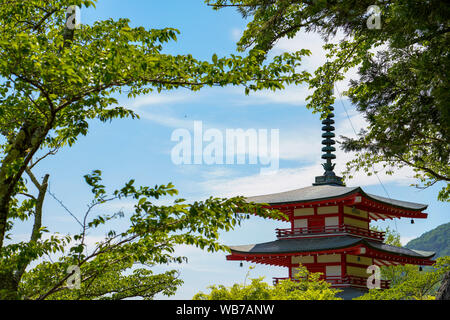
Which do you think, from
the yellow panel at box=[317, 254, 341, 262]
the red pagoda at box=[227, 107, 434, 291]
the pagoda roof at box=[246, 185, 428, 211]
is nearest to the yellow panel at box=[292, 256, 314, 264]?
the red pagoda at box=[227, 107, 434, 291]

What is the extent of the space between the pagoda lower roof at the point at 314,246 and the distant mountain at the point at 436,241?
96.1 m

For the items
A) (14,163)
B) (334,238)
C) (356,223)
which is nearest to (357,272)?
(334,238)

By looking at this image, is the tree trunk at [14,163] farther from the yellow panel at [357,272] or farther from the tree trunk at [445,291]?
the yellow panel at [357,272]

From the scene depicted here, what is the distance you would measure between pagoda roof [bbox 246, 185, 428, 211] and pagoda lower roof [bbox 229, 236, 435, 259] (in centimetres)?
186

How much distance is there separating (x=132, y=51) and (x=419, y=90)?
8.39 metres

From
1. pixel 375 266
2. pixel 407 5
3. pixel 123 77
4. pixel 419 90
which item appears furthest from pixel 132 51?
pixel 375 266

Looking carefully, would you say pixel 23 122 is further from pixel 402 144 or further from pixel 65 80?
pixel 402 144

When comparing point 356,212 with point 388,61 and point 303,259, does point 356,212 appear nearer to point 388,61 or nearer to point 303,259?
point 303,259

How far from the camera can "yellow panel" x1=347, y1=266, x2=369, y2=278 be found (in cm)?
2098

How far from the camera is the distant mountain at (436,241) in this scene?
11000 cm

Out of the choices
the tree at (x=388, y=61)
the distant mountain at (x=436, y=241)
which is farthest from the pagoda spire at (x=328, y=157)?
the distant mountain at (x=436, y=241)

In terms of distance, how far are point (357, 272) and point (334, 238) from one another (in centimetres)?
203

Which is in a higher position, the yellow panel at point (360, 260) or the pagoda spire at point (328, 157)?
the pagoda spire at point (328, 157)

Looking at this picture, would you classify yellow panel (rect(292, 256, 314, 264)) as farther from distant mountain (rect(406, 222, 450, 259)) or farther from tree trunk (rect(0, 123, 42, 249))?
distant mountain (rect(406, 222, 450, 259))
